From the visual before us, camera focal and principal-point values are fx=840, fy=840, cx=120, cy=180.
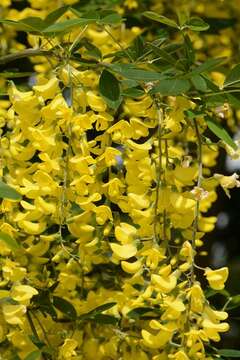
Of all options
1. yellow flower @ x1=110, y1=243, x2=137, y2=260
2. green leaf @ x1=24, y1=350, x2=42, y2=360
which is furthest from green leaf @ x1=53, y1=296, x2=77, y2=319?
yellow flower @ x1=110, y1=243, x2=137, y2=260

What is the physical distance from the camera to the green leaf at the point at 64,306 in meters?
1.27

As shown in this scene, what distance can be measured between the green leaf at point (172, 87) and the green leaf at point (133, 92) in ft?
0.17

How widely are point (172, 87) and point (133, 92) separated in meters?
0.09

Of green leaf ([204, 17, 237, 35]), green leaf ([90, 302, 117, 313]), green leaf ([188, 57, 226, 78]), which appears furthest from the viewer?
green leaf ([204, 17, 237, 35])

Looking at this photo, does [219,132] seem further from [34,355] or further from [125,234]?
[34,355]

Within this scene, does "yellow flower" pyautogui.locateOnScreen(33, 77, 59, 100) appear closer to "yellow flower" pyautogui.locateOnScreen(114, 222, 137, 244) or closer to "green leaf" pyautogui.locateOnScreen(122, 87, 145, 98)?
"green leaf" pyautogui.locateOnScreen(122, 87, 145, 98)

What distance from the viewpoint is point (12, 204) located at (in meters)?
1.18

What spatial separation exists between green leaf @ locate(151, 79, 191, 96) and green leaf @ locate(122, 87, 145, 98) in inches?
2.1

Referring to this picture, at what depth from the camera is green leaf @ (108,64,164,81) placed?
3.44 feet

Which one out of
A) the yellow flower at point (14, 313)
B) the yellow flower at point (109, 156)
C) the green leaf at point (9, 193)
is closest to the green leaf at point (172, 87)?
the yellow flower at point (109, 156)

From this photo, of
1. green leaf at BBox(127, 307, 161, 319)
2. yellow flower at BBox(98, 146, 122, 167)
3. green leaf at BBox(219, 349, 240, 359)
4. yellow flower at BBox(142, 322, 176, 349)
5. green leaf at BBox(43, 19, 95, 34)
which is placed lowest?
green leaf at BBox(219, 349, 240, 359)

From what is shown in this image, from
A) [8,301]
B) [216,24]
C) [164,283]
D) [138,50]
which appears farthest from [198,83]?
[216,24]

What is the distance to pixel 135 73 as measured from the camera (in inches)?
41.8

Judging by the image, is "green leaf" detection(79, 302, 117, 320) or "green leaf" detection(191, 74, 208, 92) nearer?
"green leaf" detection(191, 74, 208, 92)
